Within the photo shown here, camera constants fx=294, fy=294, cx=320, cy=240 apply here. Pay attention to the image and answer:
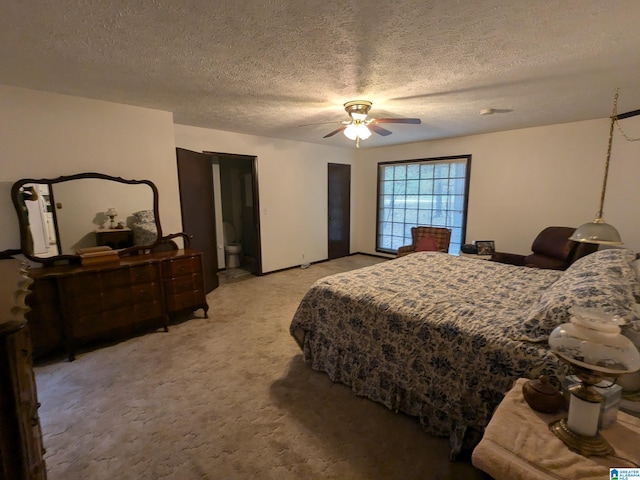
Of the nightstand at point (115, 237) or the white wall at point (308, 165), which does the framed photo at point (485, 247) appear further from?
the nightstand at point (115, 237)

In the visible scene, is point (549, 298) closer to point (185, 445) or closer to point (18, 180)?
point (185, 445)

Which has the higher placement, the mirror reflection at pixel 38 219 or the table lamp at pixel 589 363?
the mirror reflection at pixel 38 219

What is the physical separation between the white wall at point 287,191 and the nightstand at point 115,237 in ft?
5.37

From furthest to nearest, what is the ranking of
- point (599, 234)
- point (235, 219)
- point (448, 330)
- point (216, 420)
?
point (235, 219)
point (216, 420)
point (599, 234)
point (448, 330)

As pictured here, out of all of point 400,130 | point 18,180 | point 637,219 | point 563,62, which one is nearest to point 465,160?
point 400,130

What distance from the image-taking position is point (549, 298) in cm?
167

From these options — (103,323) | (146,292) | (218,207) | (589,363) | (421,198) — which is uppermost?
(421,198)

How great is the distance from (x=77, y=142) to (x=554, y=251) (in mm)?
5557

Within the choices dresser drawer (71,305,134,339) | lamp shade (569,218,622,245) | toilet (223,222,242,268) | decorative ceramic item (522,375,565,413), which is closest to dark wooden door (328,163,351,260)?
toilet (223,222,242,268)

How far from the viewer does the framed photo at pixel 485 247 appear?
4.62 metres

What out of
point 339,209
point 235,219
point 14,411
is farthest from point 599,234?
point 235,219

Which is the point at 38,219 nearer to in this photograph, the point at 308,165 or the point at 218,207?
the point at 218,207

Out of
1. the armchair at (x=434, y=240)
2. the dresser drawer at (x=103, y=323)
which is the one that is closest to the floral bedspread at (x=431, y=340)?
the dresser drawer at (x=103, y=323)

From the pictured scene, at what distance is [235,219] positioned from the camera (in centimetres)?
629
